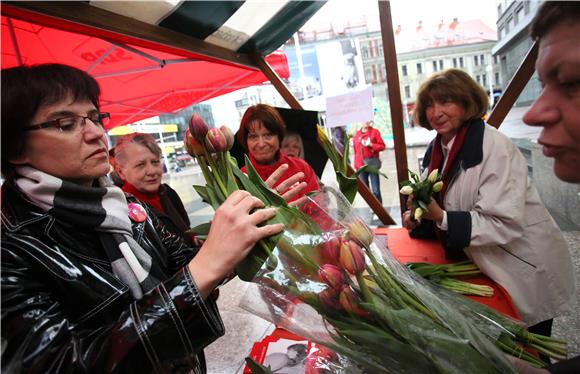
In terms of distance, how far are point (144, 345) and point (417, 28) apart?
200 inches

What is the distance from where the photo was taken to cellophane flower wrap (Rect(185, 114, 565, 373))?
53 centimetres

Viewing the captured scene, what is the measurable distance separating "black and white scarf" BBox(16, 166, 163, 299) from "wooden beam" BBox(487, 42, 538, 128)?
2.37 metres

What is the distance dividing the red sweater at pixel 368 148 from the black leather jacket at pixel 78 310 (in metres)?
4.65

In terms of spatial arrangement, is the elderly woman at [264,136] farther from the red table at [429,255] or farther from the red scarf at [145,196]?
the red scarf at [145,196]

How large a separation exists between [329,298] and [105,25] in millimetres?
1769

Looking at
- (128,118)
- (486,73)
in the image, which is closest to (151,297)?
(486,73)

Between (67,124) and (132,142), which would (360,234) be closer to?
(67,124)

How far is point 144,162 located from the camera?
202cm

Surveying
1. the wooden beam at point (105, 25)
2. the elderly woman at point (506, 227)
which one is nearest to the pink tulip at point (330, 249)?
the elderly woman at point (506, 227)

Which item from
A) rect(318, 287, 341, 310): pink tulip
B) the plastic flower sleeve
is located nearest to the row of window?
the plastic flower sleeve

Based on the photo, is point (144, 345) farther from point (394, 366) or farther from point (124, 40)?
point (124, 40)

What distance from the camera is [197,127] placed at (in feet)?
2.08

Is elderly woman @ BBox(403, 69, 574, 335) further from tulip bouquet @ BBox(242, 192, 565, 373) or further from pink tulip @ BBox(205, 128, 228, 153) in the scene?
pink tulip @ BBox(205, 128, 228, 153)

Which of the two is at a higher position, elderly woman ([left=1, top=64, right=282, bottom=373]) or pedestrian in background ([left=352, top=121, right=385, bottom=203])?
elderly woman ([left=1, top=64, right=282, bottom=373])
